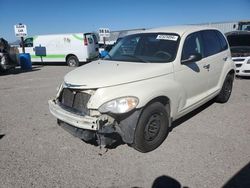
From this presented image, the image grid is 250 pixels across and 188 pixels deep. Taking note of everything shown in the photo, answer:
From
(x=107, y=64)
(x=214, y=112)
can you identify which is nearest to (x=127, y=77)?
(x=107, y=64)

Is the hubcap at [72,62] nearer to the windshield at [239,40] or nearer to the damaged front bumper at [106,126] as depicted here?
the windshield at [239,40]

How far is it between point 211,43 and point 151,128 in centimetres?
262

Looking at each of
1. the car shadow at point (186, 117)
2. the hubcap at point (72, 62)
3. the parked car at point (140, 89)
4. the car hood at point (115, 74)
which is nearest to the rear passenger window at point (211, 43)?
the parked car at point (140, 89)

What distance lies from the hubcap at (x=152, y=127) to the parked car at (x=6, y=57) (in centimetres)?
1195

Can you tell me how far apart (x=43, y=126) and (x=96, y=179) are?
2.35m

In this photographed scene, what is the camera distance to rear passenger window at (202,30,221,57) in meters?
5.06

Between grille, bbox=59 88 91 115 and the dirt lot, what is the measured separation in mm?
728

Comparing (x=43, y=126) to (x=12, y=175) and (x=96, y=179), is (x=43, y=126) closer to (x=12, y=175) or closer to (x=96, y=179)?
(x=12, y=175)

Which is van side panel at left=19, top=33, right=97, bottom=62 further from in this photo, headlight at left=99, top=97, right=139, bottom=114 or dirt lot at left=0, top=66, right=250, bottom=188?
headlight at left=99, top=97, right=139, bottom=114

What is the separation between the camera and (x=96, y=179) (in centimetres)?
324

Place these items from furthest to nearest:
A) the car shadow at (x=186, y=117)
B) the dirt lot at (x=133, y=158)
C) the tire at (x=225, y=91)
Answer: the tire at (x=225, y=91)
the car shadow at (x=186, y=117)
the dirt lot at (x=133, y=158)

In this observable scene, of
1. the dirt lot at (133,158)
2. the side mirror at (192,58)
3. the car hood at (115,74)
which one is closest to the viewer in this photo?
the dirt lot at (133,158)

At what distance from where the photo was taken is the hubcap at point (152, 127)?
372 cm

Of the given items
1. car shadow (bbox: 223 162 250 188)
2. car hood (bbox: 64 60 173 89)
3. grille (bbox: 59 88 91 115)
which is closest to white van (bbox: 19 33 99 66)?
car hood (bbox: 64 60 173 89)
